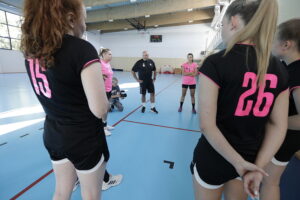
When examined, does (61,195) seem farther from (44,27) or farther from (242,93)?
(242,93)

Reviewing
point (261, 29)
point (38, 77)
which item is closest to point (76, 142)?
point (38, 77)

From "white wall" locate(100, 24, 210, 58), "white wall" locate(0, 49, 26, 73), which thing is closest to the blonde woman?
"white wall" locate(0, 49, 26, 73)

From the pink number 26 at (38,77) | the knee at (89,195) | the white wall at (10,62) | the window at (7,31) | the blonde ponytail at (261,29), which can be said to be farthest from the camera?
the white wall at (10,62)

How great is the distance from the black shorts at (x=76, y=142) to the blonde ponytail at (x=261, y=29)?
0.82 metres

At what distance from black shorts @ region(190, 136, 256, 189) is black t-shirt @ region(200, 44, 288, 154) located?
0.10 metres

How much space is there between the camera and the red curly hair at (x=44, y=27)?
0.64 m

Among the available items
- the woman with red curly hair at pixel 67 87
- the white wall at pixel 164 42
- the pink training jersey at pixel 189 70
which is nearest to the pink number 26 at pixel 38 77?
the woman with red curly hair at pixel 67 87

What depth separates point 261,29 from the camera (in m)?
0.62

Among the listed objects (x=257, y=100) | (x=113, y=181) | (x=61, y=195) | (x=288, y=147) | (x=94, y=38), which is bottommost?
(x=113, y=181)

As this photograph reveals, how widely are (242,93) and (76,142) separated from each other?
82 centimetres

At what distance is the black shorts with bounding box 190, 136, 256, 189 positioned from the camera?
76cm

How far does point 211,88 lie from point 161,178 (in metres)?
1.63

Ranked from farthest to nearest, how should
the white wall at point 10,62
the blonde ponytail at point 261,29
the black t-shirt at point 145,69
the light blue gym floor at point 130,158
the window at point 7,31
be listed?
the white wall at point 10,62 < the window at point 7,31 < the black t-shirt at point 145,69 < the light blue gym floor at point 130,158 < the blonde ponytail at point 261,29

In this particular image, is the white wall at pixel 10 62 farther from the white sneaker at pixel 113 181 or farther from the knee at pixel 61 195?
the knee at pixel 61 195
